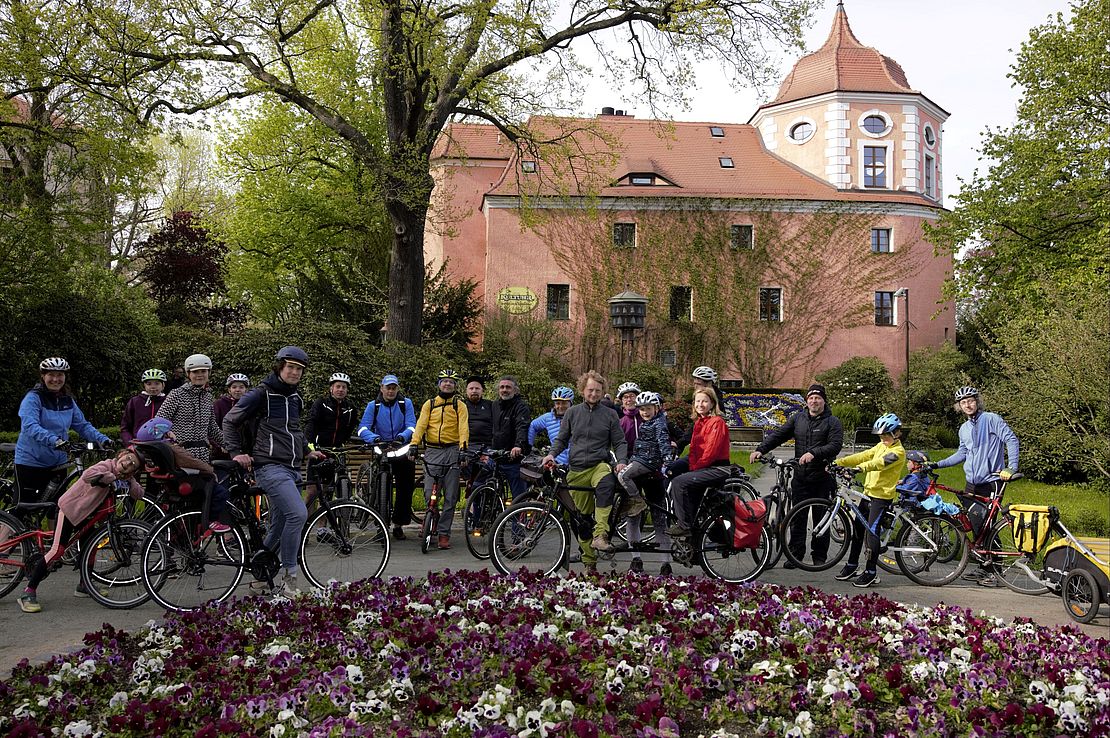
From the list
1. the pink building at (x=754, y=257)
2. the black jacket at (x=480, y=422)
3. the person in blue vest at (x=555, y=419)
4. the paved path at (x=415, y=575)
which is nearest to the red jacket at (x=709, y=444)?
the paved path at (x=415, y=575)

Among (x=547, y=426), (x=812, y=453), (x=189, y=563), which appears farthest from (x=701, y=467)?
(x=189, y=563)

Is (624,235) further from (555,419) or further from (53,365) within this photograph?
(53,365)

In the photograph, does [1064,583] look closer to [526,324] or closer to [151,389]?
[151,389]

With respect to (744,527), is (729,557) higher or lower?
lower

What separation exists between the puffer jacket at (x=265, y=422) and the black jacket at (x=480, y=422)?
3.65m

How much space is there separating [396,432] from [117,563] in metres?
3.74

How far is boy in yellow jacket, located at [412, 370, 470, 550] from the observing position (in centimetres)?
987

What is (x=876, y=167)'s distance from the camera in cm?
3844

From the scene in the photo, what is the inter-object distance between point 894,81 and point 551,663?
39.9m

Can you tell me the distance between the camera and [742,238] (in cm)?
3769

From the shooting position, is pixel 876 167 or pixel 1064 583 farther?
pixel 876 167

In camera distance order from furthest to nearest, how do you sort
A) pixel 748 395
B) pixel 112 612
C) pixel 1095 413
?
pixel 748 395
pixel 1095 413
pixel 112 612

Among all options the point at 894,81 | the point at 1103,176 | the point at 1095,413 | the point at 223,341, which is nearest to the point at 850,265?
the point at 894,81

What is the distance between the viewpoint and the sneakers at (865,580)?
825cm
